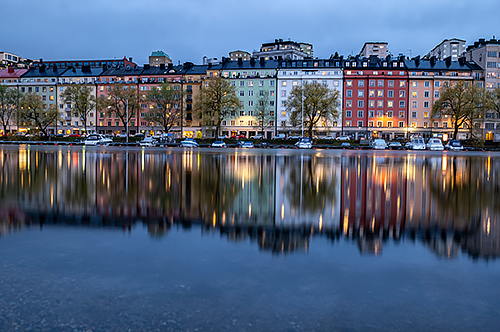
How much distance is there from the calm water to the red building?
104 m

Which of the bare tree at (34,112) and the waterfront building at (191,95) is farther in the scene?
the waterfront building at (191,95)

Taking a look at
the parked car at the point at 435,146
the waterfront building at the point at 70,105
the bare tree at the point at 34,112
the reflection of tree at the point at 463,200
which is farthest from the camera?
the waterfront building at the point at 70,105

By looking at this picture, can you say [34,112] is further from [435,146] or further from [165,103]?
[435,146]

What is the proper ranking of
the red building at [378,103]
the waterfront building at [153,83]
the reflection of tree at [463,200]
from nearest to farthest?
the reflection of tree at [463,200] → the red building at [378,103] → the waterfront building at [153,83]

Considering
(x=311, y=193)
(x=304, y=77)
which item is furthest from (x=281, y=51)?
(x=311, y=193)

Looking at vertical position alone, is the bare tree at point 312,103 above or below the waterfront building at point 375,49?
below

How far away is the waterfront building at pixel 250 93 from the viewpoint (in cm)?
11644

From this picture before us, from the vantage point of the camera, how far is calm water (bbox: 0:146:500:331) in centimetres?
429

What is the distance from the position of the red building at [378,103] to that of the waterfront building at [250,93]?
20.1 meters

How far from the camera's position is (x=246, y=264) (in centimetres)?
586

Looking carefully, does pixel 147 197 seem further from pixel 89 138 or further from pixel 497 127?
pixel 497 127

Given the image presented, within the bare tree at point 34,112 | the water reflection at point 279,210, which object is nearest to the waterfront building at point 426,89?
the bare tree at point 34,112

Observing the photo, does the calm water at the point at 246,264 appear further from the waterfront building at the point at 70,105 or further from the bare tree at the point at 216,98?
the waterfront building at the point at 70,105

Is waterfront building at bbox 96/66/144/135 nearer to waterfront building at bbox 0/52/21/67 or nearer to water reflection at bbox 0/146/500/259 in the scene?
waterfront building at bbox 0/52/21/67
